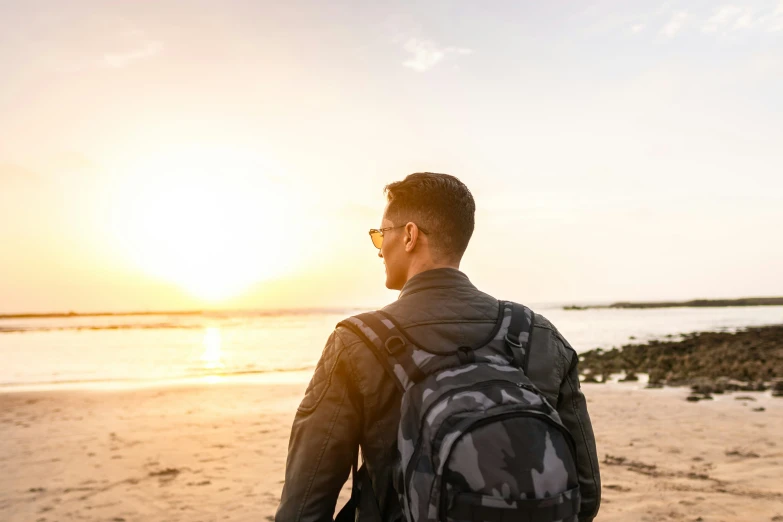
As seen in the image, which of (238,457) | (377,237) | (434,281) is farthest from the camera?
(238,457)

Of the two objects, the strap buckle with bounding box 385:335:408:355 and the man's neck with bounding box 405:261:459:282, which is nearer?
the strap buckle with bounding box 385:335:408:355

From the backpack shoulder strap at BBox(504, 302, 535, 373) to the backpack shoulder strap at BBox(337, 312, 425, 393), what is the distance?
0.40m

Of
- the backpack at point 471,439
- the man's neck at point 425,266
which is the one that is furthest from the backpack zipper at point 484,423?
the man's neck at point 425,266

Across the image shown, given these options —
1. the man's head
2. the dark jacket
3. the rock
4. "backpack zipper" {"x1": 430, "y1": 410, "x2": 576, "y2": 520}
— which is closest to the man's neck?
the man's head

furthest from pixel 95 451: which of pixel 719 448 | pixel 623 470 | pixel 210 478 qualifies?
pixel 719 448

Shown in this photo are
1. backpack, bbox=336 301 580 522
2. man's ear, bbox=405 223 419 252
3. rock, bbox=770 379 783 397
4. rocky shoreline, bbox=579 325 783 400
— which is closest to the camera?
backpack, bbox=336 301 580 522

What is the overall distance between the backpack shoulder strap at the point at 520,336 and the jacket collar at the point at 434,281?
234mm

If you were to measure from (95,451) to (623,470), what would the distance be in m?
8.11

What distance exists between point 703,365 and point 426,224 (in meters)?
18.1

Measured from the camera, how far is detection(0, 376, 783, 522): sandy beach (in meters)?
6.03

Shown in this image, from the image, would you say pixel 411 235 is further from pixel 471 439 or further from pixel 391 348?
pixel 471 439

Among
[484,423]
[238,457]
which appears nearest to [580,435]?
[484,423]

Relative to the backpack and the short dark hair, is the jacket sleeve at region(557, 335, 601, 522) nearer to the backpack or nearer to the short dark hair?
the backpack

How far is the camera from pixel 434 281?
85.1 inches
